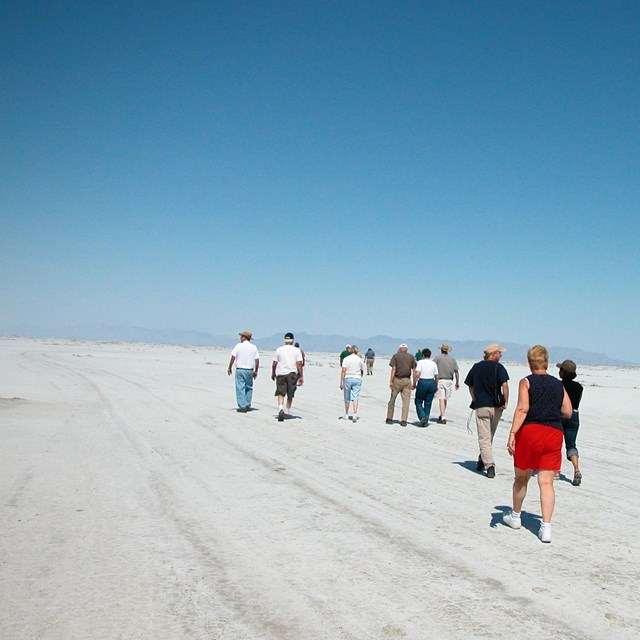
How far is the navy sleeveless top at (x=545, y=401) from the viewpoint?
591 cm

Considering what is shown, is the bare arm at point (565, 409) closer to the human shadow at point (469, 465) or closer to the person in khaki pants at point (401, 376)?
the human shadow at point (469, 465)

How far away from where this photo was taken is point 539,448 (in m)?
5.82

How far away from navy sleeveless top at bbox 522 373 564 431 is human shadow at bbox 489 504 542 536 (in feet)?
3.65

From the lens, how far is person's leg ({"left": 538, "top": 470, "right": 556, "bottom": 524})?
18.5 ft

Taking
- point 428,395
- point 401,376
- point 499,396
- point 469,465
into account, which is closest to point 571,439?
point 499,396

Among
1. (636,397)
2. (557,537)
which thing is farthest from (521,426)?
(636,397)

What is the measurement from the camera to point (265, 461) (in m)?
9.05

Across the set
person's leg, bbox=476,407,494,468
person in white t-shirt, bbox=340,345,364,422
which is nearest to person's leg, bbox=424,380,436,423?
person in white t-shirt, bbox=340,345,364,422

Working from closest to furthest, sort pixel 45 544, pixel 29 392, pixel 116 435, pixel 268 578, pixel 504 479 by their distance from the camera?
pixel 268 578
pixel 45 544
pixel 504 479
pixel 116 435
pixel 29 392

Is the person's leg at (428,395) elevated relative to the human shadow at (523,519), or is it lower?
elevated

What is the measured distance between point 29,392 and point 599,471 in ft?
56.1

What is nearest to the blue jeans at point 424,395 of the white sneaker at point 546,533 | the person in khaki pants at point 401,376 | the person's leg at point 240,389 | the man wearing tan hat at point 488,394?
the person in khaki pants at point 401,376

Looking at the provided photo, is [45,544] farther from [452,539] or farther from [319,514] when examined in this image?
[452,539]

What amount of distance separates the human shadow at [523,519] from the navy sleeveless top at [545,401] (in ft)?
3.65
